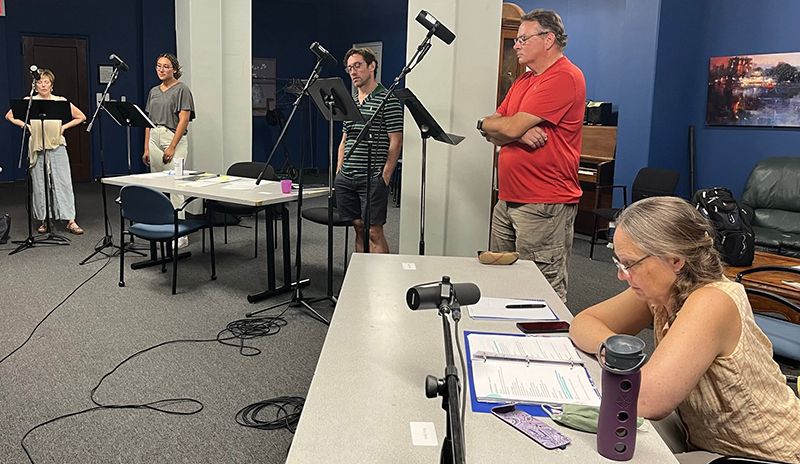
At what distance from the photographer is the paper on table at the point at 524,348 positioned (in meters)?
1.72

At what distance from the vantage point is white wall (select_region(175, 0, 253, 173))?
629cm

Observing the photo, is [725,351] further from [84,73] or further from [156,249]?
[84,73]

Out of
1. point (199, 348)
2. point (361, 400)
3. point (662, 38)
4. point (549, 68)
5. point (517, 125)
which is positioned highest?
point (662, 38)

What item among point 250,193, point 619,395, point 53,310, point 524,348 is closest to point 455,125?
point 250,193

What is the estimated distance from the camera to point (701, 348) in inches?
56.4

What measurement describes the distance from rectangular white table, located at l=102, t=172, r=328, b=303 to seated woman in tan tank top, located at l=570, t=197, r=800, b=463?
284cm

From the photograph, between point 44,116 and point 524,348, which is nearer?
point 524,348

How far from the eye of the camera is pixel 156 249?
530 centimetres

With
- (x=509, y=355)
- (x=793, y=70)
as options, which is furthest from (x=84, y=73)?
(x=509, y=355)

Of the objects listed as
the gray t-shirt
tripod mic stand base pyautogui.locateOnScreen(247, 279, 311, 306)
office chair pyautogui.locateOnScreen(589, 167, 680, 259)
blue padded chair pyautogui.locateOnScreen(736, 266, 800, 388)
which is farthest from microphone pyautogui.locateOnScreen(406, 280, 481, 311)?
the gray t-shirt

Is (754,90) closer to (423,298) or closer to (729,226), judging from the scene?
(729,226)

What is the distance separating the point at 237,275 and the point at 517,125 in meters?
2.77

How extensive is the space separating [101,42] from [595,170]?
287 inches

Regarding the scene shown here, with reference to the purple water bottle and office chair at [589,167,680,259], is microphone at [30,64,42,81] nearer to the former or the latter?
office chair at [589,167,680,259]
